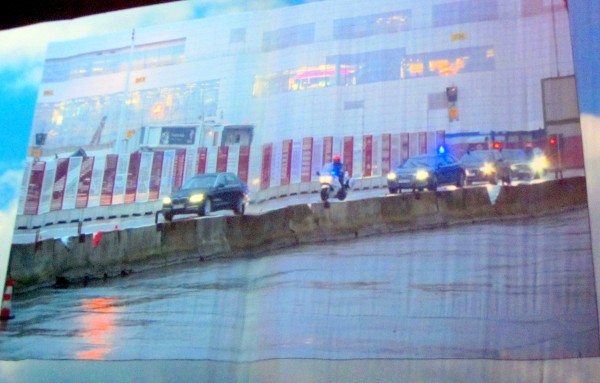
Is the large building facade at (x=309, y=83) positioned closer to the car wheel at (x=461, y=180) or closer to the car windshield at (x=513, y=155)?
the car windshield at (x=513, y=155)

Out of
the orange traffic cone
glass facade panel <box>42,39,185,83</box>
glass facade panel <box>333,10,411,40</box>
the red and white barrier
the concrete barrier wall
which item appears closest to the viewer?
the concrete barrier wall

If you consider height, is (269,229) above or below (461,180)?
below

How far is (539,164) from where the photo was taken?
3.03 meters

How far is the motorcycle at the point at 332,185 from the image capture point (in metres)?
3.36

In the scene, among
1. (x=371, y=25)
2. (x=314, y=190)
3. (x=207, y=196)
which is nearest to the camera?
(x=314, y=190)

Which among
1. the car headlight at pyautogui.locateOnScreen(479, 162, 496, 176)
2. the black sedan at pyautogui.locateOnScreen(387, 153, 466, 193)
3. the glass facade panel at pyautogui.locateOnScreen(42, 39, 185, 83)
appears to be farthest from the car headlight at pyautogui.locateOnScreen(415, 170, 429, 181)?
the glass facade panel at pyautogui.locateOnScreen(42, 39, 185, 83)

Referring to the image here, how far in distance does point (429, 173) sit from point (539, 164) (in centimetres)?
52

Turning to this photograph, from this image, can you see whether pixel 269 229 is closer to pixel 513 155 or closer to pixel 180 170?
pixel 180 170

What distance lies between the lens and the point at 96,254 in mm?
3742

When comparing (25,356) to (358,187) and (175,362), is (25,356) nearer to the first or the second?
(175,362)

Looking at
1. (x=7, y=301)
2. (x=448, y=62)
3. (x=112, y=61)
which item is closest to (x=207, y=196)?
(x=112, y=61)

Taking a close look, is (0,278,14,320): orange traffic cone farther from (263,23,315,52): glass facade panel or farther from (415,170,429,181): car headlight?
(415,170,429,181): car headlight

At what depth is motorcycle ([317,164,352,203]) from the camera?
3.36m

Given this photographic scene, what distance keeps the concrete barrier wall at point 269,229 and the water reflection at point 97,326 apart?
0.20 m
